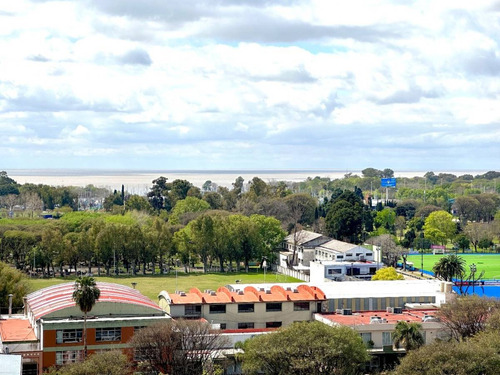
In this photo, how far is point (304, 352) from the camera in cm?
3922

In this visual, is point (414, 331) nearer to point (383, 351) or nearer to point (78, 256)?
point (383, 351)

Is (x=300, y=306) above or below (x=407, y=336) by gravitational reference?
above

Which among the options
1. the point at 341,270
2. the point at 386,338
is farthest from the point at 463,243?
the point at 386,338

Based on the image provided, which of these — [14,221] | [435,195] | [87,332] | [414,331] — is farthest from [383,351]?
[435,195]

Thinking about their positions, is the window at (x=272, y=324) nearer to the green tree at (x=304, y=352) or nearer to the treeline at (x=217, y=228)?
the green tree at (x=304, y=352)

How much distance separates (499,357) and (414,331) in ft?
26.7

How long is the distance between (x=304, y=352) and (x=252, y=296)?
43.8 ft

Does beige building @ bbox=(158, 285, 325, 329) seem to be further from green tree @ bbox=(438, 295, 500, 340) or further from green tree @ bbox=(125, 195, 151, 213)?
green tree @ bbox=(125, 195, 151, 213)

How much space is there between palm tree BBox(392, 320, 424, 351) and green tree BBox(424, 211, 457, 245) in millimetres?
72073

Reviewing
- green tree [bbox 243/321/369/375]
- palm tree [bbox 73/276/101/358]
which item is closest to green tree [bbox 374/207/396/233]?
green tree [bbox 243/321/369/375]

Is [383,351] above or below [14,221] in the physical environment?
below

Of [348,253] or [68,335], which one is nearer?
[68,335]

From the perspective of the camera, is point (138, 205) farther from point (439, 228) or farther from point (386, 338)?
point (386, 338)

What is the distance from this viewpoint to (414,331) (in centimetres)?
4512
